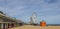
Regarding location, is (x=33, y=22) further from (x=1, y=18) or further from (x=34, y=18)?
(x=1, y=18)

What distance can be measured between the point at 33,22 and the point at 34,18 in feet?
12.9

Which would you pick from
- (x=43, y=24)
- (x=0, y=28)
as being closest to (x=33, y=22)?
(x=43, y=24)

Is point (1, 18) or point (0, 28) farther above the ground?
point (1, 18)

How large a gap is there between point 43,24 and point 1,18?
1439 centimetres

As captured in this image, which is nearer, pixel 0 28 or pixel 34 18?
pixel 0 28

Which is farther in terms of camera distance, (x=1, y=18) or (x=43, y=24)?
(x=43, y=24)

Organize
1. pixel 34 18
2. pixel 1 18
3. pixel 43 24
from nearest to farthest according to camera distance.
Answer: pixel 1 18
pixel 43 24
pixel 34 18

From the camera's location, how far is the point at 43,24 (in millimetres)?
41469

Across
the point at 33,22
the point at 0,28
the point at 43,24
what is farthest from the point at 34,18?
the point at 0,28

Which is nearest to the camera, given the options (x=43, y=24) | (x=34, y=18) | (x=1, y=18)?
(x=1, y=18)

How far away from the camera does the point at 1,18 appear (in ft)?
100

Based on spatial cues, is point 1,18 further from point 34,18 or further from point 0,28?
point 34,18

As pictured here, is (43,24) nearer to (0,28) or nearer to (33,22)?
(0,28)

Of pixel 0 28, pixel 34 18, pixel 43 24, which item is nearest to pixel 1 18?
pixel 0 28
